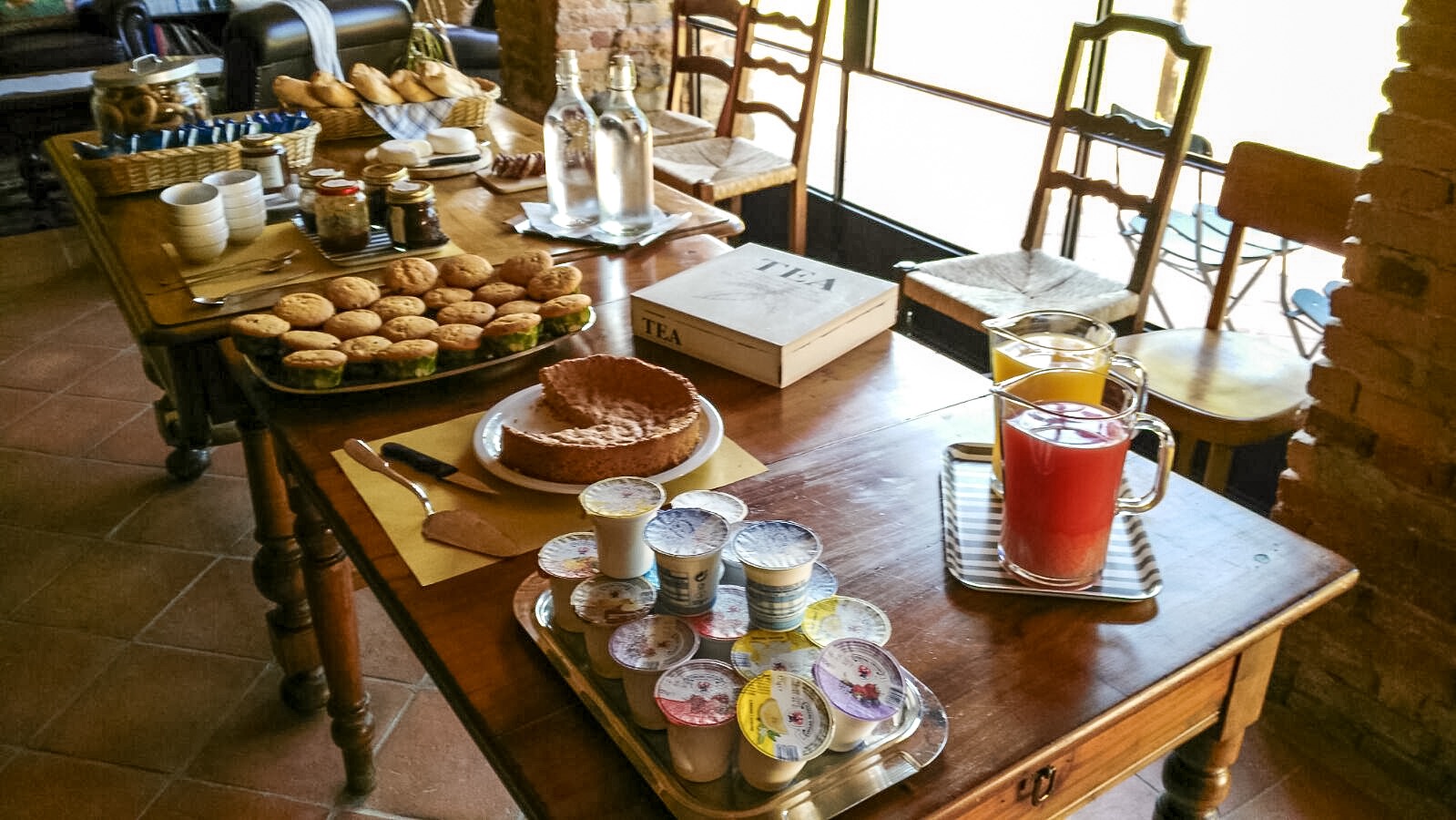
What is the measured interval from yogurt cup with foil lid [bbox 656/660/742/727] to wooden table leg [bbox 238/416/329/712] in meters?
1.18

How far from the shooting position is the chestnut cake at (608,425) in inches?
40.7

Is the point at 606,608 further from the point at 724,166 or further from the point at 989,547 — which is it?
the point at 724,166

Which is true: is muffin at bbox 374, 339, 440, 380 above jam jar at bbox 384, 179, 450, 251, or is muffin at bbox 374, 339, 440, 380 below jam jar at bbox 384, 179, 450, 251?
below

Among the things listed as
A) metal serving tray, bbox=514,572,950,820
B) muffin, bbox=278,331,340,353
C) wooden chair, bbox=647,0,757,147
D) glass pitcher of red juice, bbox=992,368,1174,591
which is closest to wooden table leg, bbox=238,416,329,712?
muffin, bbox=278,331,340,353

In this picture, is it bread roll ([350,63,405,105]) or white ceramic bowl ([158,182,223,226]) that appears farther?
bread roll ([350,63,405,105])

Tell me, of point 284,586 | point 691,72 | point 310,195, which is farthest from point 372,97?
point 691,72

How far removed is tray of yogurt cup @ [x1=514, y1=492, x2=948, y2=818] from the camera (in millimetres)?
657

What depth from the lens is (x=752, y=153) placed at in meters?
3.23

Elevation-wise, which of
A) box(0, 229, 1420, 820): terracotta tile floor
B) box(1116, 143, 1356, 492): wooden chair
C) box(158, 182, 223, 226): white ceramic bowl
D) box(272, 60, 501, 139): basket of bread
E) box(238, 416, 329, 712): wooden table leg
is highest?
box(272, 60, 501, 139): basket of bread

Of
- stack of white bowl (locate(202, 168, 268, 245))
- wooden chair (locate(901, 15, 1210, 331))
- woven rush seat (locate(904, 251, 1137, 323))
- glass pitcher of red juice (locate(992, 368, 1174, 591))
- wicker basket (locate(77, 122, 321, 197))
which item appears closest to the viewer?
glass pitcher of red juice (locate(992, 368, 1174, 591))

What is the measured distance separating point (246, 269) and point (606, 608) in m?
1.07

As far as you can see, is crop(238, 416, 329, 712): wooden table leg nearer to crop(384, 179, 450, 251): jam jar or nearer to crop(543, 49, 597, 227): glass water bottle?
crop(384, 179, 450, 251): jam jar

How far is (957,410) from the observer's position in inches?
47.3

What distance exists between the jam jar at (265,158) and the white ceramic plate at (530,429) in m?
0.98
